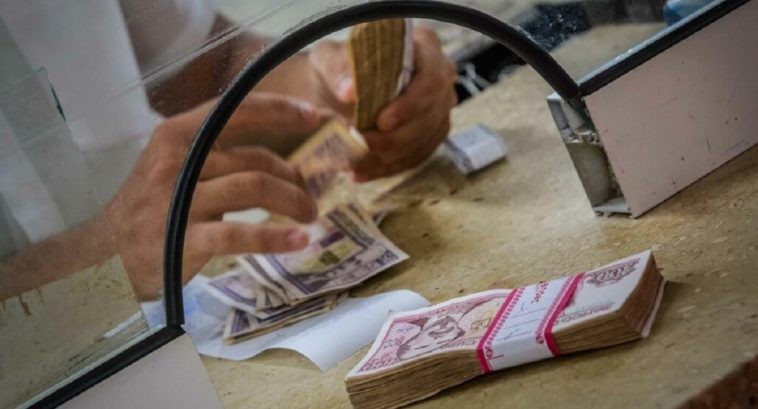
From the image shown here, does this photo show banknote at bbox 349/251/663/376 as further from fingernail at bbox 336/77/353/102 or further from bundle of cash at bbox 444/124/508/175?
fingernail at bbox 336/77/353/102

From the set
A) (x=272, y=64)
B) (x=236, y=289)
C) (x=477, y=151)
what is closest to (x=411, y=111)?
(x=477, y=151)

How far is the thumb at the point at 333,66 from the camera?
7.04 ft

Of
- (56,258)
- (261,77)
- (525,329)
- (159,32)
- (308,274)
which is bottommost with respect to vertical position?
(525,329)

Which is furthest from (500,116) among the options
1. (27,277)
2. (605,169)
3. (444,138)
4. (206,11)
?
(27,277)

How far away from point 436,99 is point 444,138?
102 millimetres

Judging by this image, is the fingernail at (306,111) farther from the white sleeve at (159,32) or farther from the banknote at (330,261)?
the white sleeve at (159,32)

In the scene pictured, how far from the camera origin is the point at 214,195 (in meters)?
1.84

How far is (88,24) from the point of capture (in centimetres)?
141

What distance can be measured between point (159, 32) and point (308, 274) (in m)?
0.57

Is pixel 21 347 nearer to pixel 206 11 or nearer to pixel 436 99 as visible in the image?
pixel 206 11

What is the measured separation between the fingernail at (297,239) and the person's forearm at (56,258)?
59cm

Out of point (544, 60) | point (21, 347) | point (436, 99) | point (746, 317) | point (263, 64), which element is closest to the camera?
point (746, 317)

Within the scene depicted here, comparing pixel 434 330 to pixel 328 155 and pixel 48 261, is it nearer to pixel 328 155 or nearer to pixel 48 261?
pixel 48 261

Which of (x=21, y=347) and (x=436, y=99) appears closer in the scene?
(x=21, y=347)
